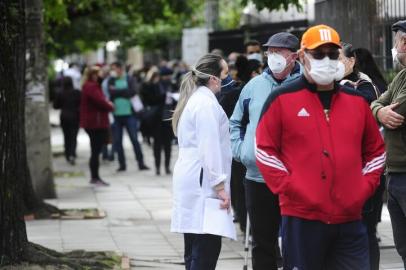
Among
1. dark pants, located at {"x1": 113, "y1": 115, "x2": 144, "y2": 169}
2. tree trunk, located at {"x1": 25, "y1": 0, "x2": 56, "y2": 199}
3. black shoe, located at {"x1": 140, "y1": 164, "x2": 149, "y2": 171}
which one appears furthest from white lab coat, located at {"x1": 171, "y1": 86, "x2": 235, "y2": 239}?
black shoe, located at {"x1": 140, "y1": 164, "x2": 149, "y2": 171}

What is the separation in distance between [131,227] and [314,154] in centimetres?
733

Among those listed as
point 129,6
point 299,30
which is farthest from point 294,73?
point 129,6

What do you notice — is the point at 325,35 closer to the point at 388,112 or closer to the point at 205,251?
the point at 388,112

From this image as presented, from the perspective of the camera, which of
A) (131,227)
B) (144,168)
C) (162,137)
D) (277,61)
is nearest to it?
(277,61)

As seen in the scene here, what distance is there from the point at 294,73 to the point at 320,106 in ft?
8.62

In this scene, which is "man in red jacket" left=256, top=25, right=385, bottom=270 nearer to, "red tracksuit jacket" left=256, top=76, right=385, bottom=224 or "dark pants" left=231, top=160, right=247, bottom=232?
"red tracksuit jacket" left=256, top=76, right=385, bottom=224

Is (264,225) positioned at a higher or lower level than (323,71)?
lower

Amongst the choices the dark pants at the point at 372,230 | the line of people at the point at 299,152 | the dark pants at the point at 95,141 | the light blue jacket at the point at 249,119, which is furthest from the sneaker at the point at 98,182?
the dark pants at the point at 372,230

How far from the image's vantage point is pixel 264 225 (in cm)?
779

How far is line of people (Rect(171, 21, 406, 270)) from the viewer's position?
568 centimetres

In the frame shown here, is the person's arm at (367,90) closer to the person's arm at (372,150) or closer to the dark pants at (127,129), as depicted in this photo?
the person's arm at (372,150)

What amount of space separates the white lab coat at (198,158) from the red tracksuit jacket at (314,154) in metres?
1.34

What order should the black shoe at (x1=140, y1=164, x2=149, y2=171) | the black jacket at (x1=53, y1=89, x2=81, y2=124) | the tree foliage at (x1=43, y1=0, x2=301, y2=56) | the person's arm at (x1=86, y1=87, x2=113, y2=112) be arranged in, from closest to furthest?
the tree foliage at (x1=43, y1=0, x2=301, y2=56) → the person's arm at (x1=86, y1=87, x2=113, y2=112) → the black shoe at (x1=140, y1=164, x2=149, y2=171) → the black jacket at (x1=53, y1=89, x2=81, y2=124)

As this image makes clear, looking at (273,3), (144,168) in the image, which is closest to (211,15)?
(144,168)
